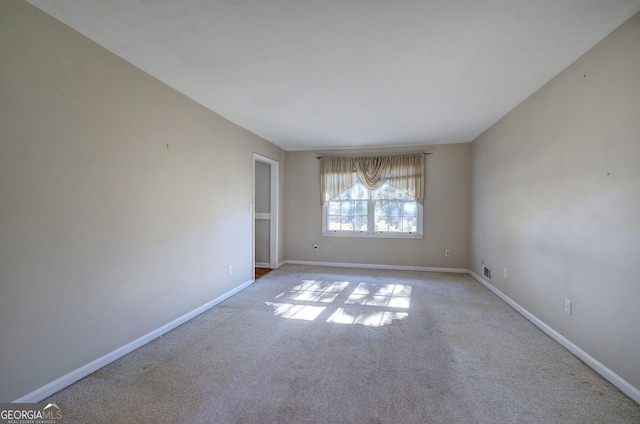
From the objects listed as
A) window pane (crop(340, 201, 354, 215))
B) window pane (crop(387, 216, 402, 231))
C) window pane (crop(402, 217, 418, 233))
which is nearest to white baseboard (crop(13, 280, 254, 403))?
window pane (crop(340, 201, 354, 215))

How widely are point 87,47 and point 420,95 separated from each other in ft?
9.68

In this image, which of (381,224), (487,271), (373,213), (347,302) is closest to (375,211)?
(373,213)

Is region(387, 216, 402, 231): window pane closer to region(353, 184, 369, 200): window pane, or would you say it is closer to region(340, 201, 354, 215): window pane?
region(353, 184, 369, 200): window pane

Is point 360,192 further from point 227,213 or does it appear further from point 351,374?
point 351,374

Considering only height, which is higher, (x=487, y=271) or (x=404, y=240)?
(x=404, y=240)

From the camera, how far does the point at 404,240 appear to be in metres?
5.32

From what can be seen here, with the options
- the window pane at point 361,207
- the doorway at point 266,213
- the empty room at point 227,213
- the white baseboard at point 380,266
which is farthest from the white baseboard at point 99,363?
the window pane at point 361,207

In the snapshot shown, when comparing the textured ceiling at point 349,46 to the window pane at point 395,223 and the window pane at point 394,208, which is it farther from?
the window pane at point 395,223

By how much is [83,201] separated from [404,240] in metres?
4.83

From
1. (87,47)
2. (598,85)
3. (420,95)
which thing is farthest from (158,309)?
(598,85)

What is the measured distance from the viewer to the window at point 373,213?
5.32m

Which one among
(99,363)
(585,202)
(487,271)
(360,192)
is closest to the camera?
(99,363)

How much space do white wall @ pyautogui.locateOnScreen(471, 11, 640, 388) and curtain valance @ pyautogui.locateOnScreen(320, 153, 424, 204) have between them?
1.78 metres

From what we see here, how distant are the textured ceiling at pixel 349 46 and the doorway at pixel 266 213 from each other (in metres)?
2.19
